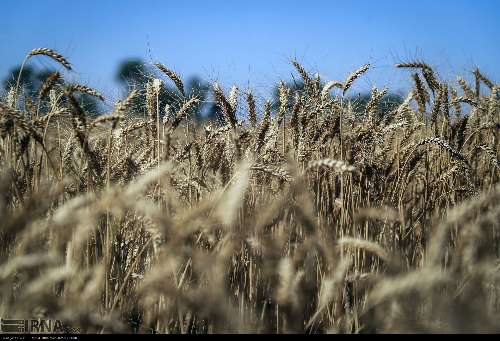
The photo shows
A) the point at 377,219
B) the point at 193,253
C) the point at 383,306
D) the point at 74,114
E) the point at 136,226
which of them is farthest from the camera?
the point at 377,219

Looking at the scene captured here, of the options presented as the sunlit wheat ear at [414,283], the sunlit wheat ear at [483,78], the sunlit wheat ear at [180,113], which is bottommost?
the sunlit wheat ear at [414,283]

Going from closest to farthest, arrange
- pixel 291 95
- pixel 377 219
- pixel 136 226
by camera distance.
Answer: pixel 136 226 < pixel 377 219 < pixel 291 95

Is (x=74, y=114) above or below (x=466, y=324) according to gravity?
above

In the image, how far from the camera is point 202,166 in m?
2.61

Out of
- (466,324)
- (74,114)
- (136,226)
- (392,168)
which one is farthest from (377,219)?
(74,114)

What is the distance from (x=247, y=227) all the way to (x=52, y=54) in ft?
4.28

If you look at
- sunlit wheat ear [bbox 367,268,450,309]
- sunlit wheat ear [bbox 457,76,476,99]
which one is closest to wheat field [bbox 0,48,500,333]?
sunlit wheat ear [bbox 367,268,450,309]

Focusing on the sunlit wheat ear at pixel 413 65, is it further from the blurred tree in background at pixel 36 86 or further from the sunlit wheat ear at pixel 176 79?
the blurred tree in background at pixel 36 86

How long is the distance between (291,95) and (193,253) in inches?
83.6

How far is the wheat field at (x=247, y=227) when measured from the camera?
1.46 meters

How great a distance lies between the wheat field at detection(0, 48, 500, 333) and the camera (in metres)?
1.46

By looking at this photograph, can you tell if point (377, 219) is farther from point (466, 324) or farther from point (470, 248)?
point (466, 324)

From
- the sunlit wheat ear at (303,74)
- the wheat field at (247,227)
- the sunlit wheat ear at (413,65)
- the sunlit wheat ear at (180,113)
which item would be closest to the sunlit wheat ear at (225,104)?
the wheat field at (247,227)

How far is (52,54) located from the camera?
2.51m
